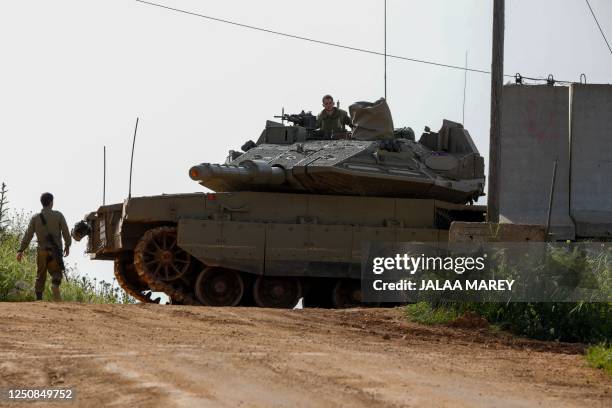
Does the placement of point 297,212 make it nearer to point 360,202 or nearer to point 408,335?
point 360,202

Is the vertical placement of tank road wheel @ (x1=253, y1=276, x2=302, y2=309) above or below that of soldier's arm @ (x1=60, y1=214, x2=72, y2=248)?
below

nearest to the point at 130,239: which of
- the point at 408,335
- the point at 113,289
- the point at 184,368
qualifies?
the point at 113,289

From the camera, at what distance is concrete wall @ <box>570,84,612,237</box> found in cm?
2150

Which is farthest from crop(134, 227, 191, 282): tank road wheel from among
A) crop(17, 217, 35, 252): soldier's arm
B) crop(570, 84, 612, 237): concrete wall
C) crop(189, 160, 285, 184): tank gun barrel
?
crop(570, 84, 612, 237): concrete wall

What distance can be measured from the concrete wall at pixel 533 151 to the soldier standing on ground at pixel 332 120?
3235 millimetres

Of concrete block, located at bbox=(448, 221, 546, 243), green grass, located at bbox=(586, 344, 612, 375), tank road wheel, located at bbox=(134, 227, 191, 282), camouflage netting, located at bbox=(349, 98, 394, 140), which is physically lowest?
green grass, located at bbox=(586, 344, 612, 375)

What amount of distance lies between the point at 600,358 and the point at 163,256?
354 inches

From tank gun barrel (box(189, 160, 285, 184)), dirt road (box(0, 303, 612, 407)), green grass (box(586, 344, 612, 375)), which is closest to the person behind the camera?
dirt road (box(0, 303, 612, 407))

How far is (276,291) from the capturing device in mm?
18422

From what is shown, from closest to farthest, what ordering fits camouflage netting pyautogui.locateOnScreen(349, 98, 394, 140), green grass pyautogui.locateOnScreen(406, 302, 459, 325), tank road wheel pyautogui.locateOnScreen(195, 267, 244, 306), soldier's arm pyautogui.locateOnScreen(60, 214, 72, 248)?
green grass pyautogui.locateOnScreen(406, 302, 459, 325) → soldier's arm pyautogui.locateOnScreen(60, 214, 72, 248) → tank road wheel pyautogui.locateOnScreen(195, 267, 244, 306) → camouflage netting pyautogui.locateOnScreen(349, 98, 394, 140)

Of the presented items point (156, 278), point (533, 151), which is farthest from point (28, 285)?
point (533, 151)

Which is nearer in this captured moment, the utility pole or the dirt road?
the dirt road

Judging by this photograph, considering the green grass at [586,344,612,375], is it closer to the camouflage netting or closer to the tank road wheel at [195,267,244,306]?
the tank road wheel at [195,267,244,306]

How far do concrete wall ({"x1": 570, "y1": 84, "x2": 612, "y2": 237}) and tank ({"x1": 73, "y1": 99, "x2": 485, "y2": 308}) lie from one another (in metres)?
2.93
